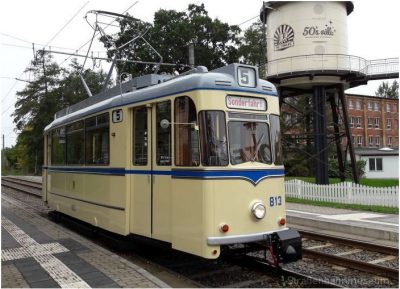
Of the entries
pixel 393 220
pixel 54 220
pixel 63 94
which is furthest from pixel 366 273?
pixel 63 94

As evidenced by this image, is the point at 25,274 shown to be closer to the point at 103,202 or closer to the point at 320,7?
the point at 103,202

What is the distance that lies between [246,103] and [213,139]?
2.97 feet

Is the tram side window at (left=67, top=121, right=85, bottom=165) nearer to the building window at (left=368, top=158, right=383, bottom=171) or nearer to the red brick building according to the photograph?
the building window at (left=368, top=158, right=383, bottom=171)

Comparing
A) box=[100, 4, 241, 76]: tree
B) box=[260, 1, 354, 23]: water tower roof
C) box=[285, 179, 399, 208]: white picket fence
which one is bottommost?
box=[285, 179, 399, 208]: white picket fence

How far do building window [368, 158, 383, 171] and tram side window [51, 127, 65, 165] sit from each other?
40.7m

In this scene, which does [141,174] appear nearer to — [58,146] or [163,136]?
[163,136]

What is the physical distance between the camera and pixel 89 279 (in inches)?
260

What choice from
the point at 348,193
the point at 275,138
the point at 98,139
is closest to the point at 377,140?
the point at 348,193

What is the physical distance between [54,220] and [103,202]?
5.36m

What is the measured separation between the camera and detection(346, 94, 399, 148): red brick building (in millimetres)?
67000

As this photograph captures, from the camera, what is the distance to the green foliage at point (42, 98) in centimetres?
5419

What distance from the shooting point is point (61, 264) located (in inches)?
300

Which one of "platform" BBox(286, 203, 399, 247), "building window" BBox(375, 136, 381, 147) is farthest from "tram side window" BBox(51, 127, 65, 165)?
"building window" BBox(375, 136, 381, 147)

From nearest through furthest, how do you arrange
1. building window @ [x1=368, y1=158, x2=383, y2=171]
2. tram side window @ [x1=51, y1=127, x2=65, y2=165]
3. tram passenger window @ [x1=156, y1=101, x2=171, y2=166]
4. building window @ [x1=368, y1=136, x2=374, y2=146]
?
tram passenger window @ [x1=156, y1=101, x2=171, y2=166]
tram side window @ [x1=51, y1=127, x2=65, y2=165]
building window @ [x1=368, y1=158, x2=383, y2=171]
building window @ [x1=368, y1=136, x2=374, y2=146]
